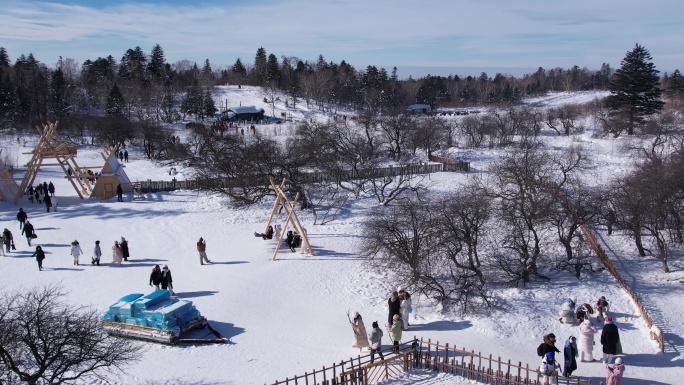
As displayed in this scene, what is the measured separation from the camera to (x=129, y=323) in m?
14.5

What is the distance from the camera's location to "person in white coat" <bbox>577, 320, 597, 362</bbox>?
13.6 meters

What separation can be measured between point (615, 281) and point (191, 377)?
46.9 ft

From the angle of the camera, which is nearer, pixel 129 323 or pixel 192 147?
pixel 129 323

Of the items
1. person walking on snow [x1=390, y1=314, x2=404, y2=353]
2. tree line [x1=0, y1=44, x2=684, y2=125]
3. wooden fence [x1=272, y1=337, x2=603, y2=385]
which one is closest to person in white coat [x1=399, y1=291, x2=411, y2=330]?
wooden fence [x1=272, y1=337, x2=603, y2=385]

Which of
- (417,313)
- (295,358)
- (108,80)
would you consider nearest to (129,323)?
(295,358)

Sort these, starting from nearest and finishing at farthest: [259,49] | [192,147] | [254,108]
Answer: [192,147]
[254,108]
[259,49]

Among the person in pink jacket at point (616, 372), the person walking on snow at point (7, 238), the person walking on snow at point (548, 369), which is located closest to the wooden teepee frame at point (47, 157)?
the person walking on snow at point (7, 238)

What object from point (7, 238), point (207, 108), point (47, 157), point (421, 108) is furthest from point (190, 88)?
point (7, 238)

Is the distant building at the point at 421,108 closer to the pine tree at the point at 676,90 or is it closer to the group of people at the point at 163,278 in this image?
the pine tree at the point at 676,90

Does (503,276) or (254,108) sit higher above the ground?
(254,108)

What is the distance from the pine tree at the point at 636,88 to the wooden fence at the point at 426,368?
135 ft

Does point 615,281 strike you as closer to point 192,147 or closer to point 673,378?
point 673,378

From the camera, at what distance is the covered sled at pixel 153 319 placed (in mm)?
13977

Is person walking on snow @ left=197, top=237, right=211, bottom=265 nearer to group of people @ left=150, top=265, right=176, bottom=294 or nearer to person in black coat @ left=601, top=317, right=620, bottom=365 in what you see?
group of people @ left=150, top=265, right=176, bottom=294
